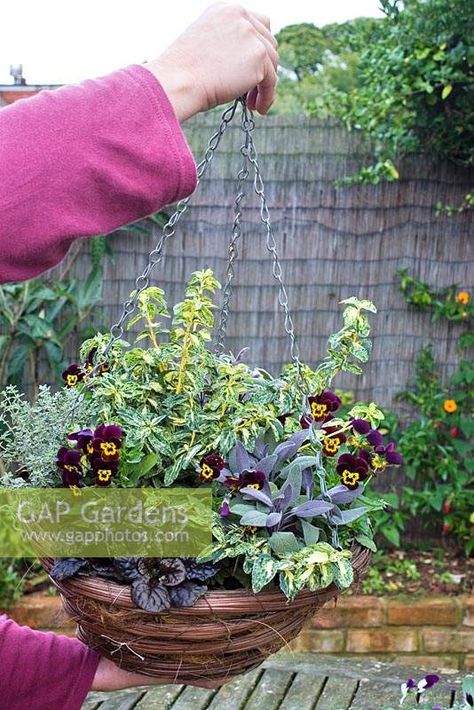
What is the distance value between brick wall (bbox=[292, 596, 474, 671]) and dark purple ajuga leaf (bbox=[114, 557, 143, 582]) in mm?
2237

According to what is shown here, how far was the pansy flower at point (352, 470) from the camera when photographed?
4.62 feet

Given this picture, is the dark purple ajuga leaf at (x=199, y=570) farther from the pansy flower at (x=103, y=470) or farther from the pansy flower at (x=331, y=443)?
the pansy flower at (x=331, y=443)

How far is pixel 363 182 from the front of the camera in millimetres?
3615

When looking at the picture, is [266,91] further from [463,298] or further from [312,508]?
[463,298]

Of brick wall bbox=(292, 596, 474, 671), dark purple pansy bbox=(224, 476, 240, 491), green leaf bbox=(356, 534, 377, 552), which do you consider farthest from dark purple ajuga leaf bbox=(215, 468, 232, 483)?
brick wall bbox=(292, 596, 474, 671)

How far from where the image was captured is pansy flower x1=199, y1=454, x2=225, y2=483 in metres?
1.35

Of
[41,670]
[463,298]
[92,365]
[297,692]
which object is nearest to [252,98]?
[92,365]

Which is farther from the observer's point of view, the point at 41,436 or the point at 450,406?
the point at 450,406

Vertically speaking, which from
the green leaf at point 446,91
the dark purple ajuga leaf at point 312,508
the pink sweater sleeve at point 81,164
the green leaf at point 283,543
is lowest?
the green leaf at point 283,543

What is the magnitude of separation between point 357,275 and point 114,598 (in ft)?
8.65

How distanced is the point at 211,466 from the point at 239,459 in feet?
0.22

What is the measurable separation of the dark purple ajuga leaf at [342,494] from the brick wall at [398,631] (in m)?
2.10

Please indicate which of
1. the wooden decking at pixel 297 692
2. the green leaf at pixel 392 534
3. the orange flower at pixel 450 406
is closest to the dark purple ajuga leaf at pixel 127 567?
the wooden decking at pixel 297 692

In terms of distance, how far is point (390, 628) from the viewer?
3.39 meters
